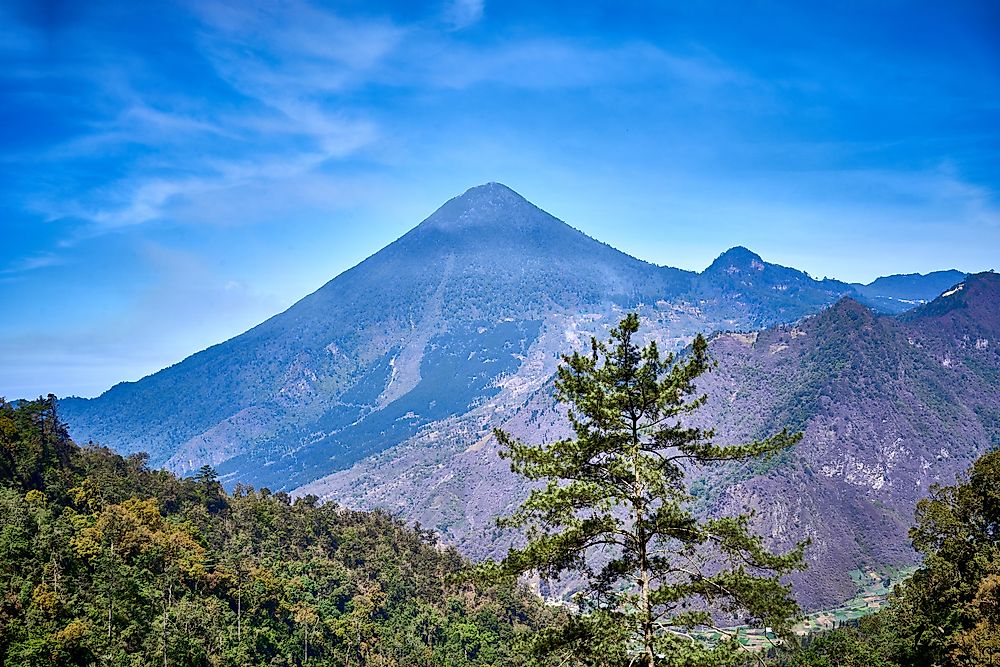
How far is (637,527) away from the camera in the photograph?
14.6 metres

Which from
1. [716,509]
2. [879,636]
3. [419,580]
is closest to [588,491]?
[879,636]

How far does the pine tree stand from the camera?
45.6ft

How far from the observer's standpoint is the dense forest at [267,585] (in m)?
29.5

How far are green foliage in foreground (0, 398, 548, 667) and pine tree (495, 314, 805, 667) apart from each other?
2.29 metres

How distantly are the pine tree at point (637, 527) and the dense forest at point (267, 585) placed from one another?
81cm

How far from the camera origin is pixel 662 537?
14.9m

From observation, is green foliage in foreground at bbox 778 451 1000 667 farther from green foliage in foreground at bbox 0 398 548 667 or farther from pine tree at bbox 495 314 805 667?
green foliage in foreground at bbox 0 398 548 667

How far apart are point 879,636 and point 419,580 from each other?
4791 cm

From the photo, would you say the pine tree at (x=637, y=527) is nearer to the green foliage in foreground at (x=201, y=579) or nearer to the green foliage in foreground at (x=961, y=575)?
the green foliage in foreground at (x=201, y=579)

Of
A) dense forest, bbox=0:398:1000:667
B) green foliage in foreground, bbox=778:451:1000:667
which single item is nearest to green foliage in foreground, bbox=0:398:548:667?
dense forest, bbox=0:398:1000:667

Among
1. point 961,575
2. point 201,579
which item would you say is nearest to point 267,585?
point 201,579

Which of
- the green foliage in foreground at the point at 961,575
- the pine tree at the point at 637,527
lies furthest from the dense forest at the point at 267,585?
the pine tree at the point at 637,527

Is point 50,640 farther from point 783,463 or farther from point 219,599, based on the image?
point 783,463

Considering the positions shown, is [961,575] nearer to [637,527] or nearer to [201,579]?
[637,527]
